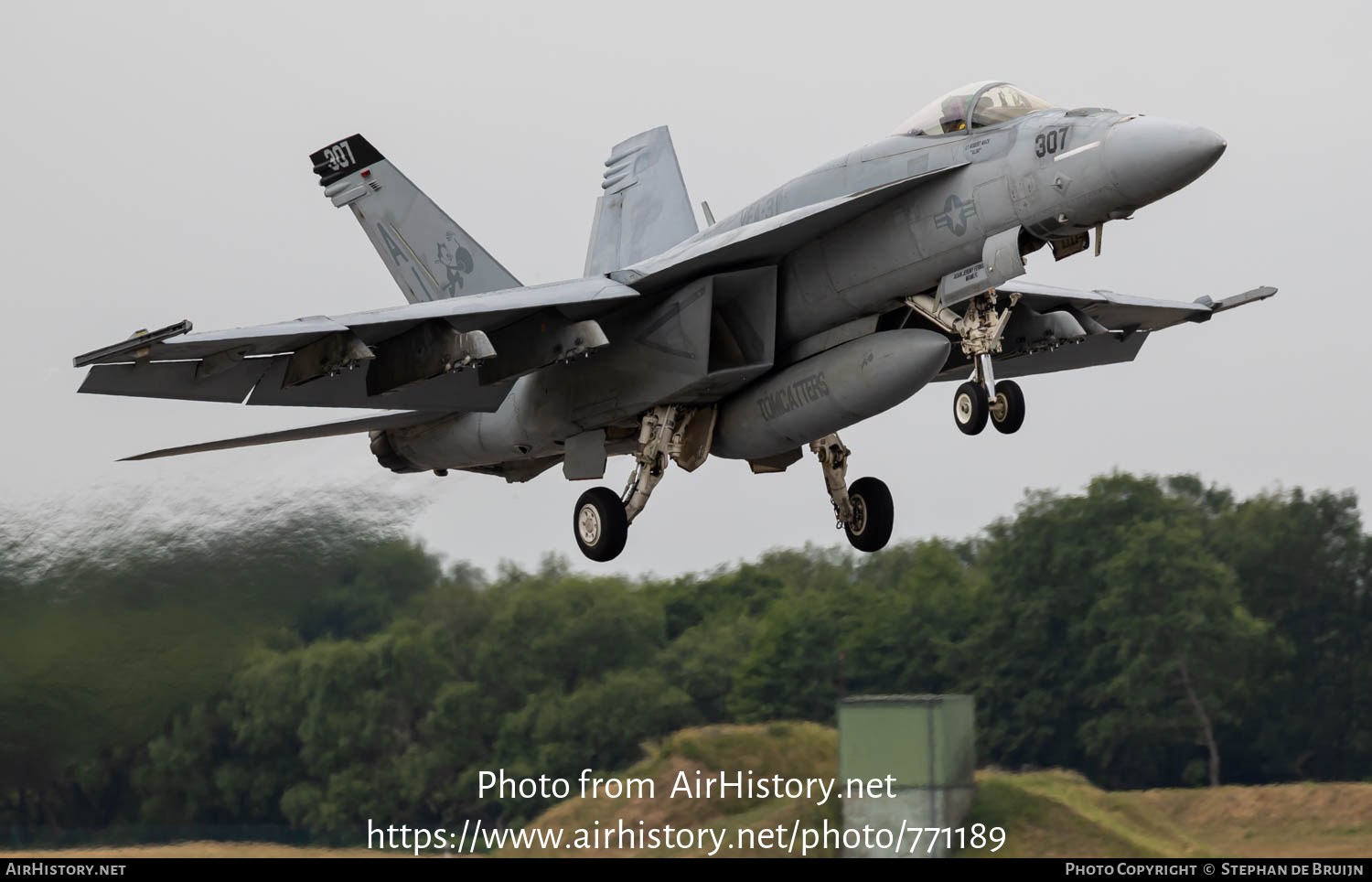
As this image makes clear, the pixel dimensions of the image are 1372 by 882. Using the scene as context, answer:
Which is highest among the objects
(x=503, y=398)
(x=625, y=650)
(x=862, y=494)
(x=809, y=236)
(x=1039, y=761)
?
(x=809, y=236)

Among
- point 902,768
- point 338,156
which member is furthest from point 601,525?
point 902,768

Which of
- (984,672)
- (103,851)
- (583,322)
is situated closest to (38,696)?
(103,851)

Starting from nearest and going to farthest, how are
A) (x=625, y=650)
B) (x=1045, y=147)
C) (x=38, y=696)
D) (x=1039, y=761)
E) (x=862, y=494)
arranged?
(x=1045, y=147) < (x=862, y=494) < (x=38, y=696) < (x=625, y=650) < (x=1039, y=761)

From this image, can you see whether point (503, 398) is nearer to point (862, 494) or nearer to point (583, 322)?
point (583, 322)

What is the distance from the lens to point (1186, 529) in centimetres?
3656

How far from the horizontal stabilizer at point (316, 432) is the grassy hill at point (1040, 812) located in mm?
5821

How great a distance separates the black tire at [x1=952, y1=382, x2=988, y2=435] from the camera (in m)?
13.0

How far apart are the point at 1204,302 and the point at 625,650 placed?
46.5 feet

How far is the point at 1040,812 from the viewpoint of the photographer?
2062cm

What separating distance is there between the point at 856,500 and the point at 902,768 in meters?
6.76

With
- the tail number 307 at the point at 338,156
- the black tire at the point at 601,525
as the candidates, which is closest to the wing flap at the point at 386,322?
the black tire at the point at 601,525

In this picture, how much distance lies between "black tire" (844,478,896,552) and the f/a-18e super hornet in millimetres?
18

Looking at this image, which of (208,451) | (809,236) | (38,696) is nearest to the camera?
(809,236)

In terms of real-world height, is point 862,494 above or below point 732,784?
above
